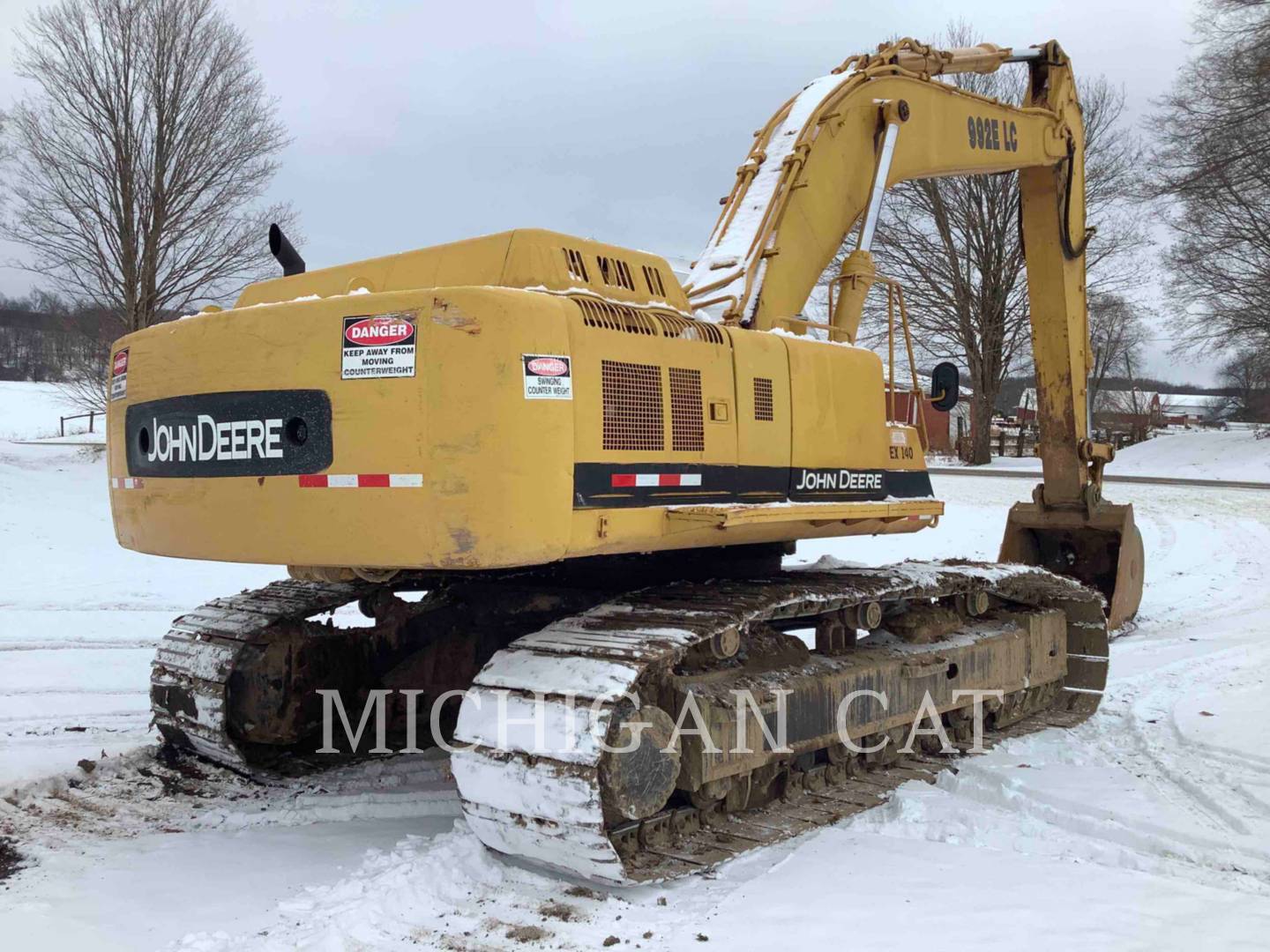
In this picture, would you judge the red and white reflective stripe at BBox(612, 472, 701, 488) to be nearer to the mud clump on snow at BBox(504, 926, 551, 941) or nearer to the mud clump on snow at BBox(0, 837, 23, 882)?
the mud clump on snow at BBox(504, 926, 551, 941)

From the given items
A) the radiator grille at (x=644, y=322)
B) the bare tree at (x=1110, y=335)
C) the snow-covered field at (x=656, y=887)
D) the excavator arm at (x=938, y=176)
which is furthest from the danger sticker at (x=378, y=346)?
→ the bare tree at (x=1110, y=335)

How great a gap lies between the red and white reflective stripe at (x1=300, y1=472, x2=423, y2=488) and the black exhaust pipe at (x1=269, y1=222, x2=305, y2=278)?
132 centimetres

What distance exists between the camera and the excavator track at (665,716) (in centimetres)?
385

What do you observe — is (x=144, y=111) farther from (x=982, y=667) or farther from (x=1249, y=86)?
(x=1249, y=86)

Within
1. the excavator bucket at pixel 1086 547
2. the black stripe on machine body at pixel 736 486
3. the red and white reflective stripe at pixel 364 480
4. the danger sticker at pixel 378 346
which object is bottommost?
the excavator bucket at pixel 1086 547

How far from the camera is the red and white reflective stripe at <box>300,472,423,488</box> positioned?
382cm

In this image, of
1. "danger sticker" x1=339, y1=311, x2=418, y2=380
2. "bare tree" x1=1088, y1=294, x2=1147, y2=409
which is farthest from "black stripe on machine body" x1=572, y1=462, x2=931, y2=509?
"bare tree" x1=1088, y1=294, x2=1147, y2=409

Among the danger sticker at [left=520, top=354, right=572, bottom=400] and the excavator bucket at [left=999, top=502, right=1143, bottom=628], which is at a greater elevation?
the danger sticker at [left=520, top=354, right=572, bottom=400]

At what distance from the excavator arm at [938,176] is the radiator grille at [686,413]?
1104 millimetres

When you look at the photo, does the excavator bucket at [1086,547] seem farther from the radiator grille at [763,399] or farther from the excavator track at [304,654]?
the excavator track at [304,654]

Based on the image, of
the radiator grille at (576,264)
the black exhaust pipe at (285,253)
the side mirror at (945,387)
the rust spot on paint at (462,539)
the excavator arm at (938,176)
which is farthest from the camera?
the excavator arm at (938,176)

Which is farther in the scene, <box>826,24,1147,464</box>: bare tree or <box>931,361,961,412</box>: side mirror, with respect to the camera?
<box>826,24,1147,464</box>: bare tree

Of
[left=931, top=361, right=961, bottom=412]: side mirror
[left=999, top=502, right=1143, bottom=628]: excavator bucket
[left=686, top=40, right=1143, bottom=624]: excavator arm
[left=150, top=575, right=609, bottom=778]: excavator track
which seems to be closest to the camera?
[left=150, top=575, right=609, bottom=778]: excavator track

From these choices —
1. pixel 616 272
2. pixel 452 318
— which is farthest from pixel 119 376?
pixel 616 272
